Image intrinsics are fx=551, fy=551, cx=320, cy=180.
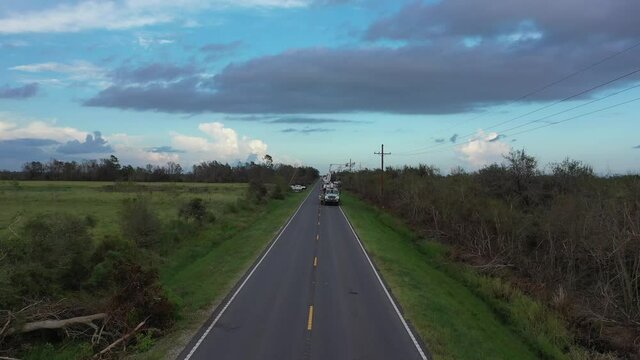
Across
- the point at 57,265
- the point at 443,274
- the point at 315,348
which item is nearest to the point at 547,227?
the point at 443,274

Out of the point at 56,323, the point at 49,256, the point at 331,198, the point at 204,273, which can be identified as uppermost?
the point at 331,198

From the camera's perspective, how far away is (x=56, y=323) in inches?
597

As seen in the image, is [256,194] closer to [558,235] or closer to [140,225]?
[140,225]

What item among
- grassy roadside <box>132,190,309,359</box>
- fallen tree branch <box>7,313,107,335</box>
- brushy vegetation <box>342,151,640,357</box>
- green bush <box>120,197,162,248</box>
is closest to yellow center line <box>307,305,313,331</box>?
grassy roadside <box>132,190,309,359</box>

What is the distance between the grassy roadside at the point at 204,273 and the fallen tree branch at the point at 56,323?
86.4 inches

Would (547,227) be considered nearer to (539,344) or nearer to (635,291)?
(635,291)

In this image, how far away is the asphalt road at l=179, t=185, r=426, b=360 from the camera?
13406 millimetres

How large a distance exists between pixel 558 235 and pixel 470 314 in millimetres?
9540

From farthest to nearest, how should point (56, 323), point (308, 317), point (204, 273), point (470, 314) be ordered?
point (204, 273)
point (470, 314)
point (308, 317)
point (56, 323)

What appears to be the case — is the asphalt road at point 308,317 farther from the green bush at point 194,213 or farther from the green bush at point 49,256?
the green bush at point 194,213

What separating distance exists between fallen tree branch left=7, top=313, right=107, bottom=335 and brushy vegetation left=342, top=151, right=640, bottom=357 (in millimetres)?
14798

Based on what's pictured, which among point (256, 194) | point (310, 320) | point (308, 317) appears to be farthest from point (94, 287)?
point (256, 194)

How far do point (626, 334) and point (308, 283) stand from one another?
37.1 feet

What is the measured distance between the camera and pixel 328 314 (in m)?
17.1
